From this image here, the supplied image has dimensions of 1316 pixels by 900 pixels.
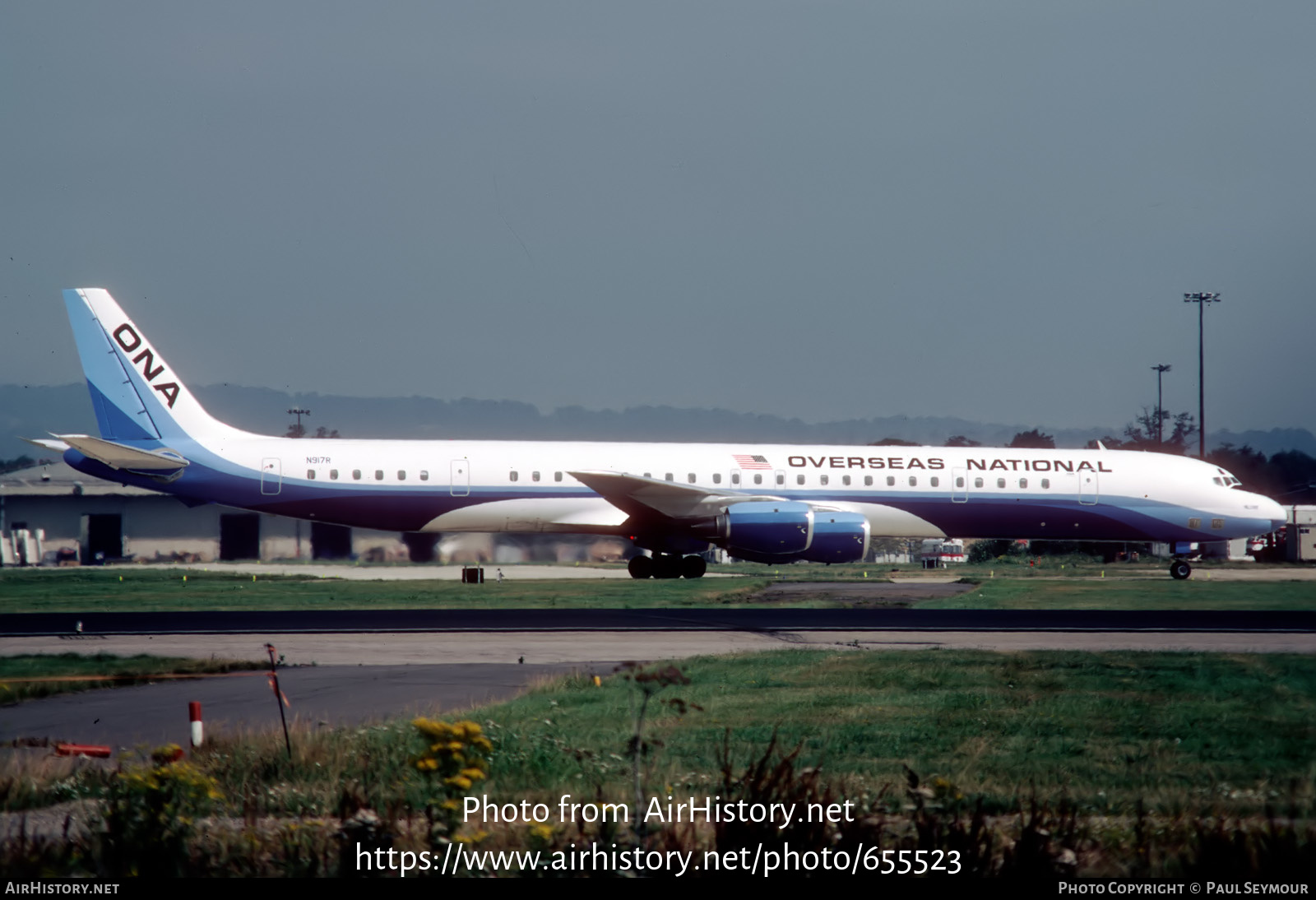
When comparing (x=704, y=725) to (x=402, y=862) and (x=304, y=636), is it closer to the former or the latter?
(x=402, y=862)

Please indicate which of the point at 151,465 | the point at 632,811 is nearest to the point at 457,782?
the point at 632,811

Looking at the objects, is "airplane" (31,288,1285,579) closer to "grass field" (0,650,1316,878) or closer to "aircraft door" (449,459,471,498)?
Result: "aircraft door" (449,459,471,498)

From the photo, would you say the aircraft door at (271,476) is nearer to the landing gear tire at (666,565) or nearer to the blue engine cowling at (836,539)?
the landing gear tire at (666,565)

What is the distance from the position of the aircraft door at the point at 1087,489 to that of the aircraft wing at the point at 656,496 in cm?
910

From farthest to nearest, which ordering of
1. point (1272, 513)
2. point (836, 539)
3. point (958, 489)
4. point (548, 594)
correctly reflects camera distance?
point (1272, 513)
point (958, 489)
point (548, 594)
point (836, 539)

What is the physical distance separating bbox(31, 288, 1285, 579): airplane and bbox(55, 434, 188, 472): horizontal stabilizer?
1.8 inches

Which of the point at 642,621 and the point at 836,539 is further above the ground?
the point at 836,539

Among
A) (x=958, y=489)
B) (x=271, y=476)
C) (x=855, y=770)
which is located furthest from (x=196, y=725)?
(x=958, y=489)

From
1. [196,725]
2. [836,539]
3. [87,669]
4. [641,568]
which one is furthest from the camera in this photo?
[641,568]

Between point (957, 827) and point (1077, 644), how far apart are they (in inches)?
540

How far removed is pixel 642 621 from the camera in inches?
915

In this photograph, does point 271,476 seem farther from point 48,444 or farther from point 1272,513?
point 1272,513

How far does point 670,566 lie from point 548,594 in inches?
172

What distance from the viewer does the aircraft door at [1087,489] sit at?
34438 millimetres
